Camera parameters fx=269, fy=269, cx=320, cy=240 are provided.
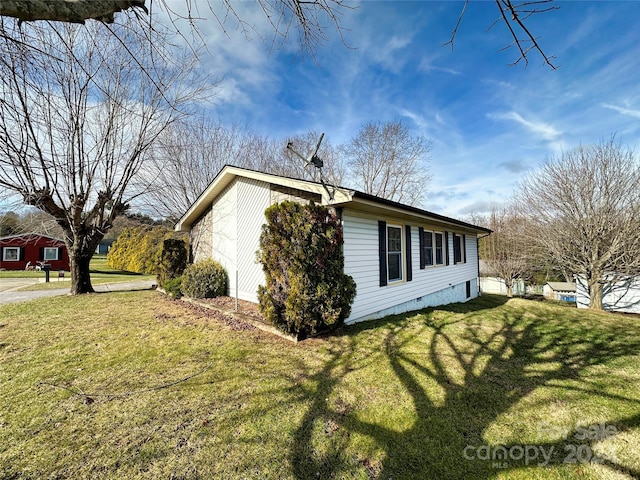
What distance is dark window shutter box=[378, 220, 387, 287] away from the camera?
671cm

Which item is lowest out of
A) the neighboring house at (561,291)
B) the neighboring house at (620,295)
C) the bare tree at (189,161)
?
the neighboring house at (561,291)

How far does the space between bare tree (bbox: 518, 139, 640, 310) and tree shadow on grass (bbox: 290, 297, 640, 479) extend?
21.8 feet

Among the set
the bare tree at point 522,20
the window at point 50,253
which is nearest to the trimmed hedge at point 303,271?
the bare tree at point 522,20

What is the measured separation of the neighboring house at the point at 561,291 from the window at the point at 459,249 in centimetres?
1573

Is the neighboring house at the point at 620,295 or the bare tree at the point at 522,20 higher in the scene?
the bare tree at the point at 522,20

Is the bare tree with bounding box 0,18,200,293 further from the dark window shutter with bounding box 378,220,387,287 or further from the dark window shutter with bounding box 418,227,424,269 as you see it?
the dark window shutter with bounding box 418,227,424,269

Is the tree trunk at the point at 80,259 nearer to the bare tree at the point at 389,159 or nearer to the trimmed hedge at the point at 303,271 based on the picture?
the trimmed hedge at the point at 303,271

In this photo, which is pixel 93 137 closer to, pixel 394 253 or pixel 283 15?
pixel 283 15

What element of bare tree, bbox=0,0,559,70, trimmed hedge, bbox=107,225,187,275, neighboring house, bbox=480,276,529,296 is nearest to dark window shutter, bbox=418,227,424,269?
bare tree, bbox=0,0,559,70

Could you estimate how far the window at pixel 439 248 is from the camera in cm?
1029

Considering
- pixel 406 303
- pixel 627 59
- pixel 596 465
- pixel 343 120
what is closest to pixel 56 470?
pixel 596 465

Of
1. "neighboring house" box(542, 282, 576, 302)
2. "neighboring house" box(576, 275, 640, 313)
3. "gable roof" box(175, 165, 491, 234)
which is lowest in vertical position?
"neighboring house" box(542, 282, 576, 302)

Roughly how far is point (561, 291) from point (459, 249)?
56.4ft

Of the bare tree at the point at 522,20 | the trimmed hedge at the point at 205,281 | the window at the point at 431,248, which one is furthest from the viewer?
the window at the point at 431,248
